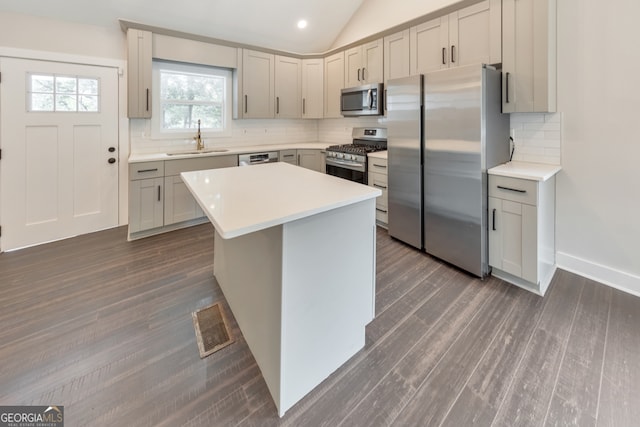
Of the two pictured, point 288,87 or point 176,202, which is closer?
point 176,202

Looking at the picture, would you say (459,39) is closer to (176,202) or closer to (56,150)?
(176,202)

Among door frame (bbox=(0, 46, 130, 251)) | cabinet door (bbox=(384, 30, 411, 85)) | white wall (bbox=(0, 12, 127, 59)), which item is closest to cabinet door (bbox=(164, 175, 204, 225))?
door frame (bbox=(0, 46, 130, 251))

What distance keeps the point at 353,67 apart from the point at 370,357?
4.08m

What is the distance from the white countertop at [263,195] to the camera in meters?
1.17

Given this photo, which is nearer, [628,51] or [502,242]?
[628,51]

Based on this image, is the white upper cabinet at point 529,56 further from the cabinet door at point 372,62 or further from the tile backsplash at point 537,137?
the cabinet door at point 372,62

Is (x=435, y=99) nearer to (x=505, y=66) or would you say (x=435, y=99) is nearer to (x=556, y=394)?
(x=505, y=66)

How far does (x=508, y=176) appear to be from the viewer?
94.5 inches

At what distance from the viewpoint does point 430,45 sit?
334 centimetres

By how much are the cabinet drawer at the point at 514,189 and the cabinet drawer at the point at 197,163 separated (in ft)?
10.5

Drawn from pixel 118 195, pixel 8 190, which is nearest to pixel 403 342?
pixel 118 195

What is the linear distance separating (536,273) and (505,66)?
5.94 ft

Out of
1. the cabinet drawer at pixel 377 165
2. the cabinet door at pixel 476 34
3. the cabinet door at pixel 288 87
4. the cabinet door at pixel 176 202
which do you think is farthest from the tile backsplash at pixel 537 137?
the cabinet door at pixel 176 202

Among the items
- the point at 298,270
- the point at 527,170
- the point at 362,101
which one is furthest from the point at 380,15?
the point at 298,270
